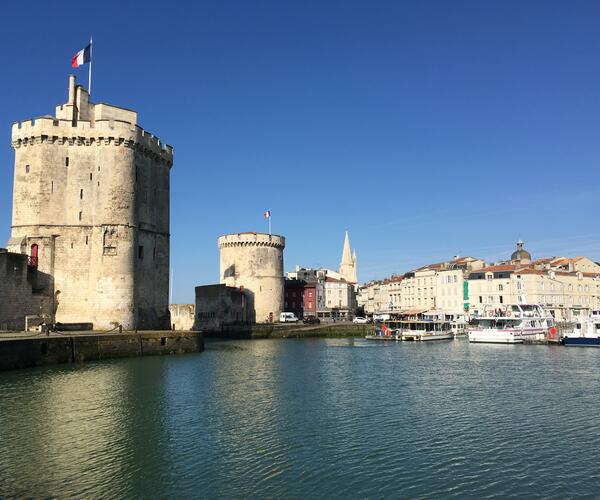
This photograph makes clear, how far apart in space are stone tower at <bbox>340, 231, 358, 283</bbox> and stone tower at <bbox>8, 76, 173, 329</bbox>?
295ft

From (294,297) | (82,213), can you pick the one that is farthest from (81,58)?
(294,297)

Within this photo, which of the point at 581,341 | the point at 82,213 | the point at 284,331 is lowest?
the point at 581,341

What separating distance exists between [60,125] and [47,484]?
31793mm

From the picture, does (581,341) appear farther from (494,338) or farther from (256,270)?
(256,270)

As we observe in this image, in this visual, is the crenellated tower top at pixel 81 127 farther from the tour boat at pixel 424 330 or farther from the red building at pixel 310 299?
the red building at pixel 310 299

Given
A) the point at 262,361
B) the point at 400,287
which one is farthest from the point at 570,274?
the point at 262,361

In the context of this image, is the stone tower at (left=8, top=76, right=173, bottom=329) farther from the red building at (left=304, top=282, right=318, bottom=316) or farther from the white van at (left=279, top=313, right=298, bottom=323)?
the red building at (left=304, top=282, right=318, bottom=316)

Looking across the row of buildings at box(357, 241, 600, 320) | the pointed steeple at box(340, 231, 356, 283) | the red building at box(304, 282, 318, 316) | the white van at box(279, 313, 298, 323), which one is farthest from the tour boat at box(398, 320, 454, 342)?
the pointed steeple at box(340, 231, 356, 283)

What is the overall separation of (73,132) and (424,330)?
140 ft

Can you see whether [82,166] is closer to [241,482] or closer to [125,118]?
[125,118]

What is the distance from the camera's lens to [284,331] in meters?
65.2

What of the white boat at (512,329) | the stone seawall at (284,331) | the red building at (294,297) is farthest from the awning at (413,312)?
the white boat at (512,329)

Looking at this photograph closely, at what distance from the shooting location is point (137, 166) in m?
40.6

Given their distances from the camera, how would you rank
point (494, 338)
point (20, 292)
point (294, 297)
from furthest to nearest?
point (294, 297), point (494, 338), point (20, 292)
